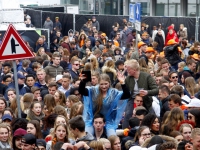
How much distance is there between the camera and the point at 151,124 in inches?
460

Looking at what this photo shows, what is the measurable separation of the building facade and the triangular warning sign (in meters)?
27.4

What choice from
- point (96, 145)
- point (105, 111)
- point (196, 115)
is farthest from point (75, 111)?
point (96, 145)

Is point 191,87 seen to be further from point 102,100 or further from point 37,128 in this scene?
point 37,128

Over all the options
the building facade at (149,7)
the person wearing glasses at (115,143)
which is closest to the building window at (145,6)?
the building facade at (149,7)

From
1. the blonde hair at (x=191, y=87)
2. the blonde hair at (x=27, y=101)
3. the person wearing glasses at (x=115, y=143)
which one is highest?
the blonde hair at (x=191, y=87)

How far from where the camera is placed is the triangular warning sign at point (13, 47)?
11719 mm

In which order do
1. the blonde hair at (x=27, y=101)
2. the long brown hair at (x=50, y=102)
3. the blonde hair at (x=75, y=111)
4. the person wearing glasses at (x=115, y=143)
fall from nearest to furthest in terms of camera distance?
the person wearing glasses at (x=115, y=143), the blonde hair at (x=75, y=111), the long brown hair at (x=50, y=102), the blonde hair at (x=27, y=101)

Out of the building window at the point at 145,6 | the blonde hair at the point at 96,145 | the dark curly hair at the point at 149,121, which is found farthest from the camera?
the building window at the point at 145,6

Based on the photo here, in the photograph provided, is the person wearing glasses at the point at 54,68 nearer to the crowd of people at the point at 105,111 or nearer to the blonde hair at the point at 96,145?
the crowd of people at the point at 105,111

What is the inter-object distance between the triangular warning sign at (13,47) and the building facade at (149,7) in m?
27.4

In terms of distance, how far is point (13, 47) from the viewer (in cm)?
1180

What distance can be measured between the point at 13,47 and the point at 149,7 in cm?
3330

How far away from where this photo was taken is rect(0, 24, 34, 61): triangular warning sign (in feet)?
38.4

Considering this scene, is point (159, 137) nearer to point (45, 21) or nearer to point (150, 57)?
point (150, 57)
